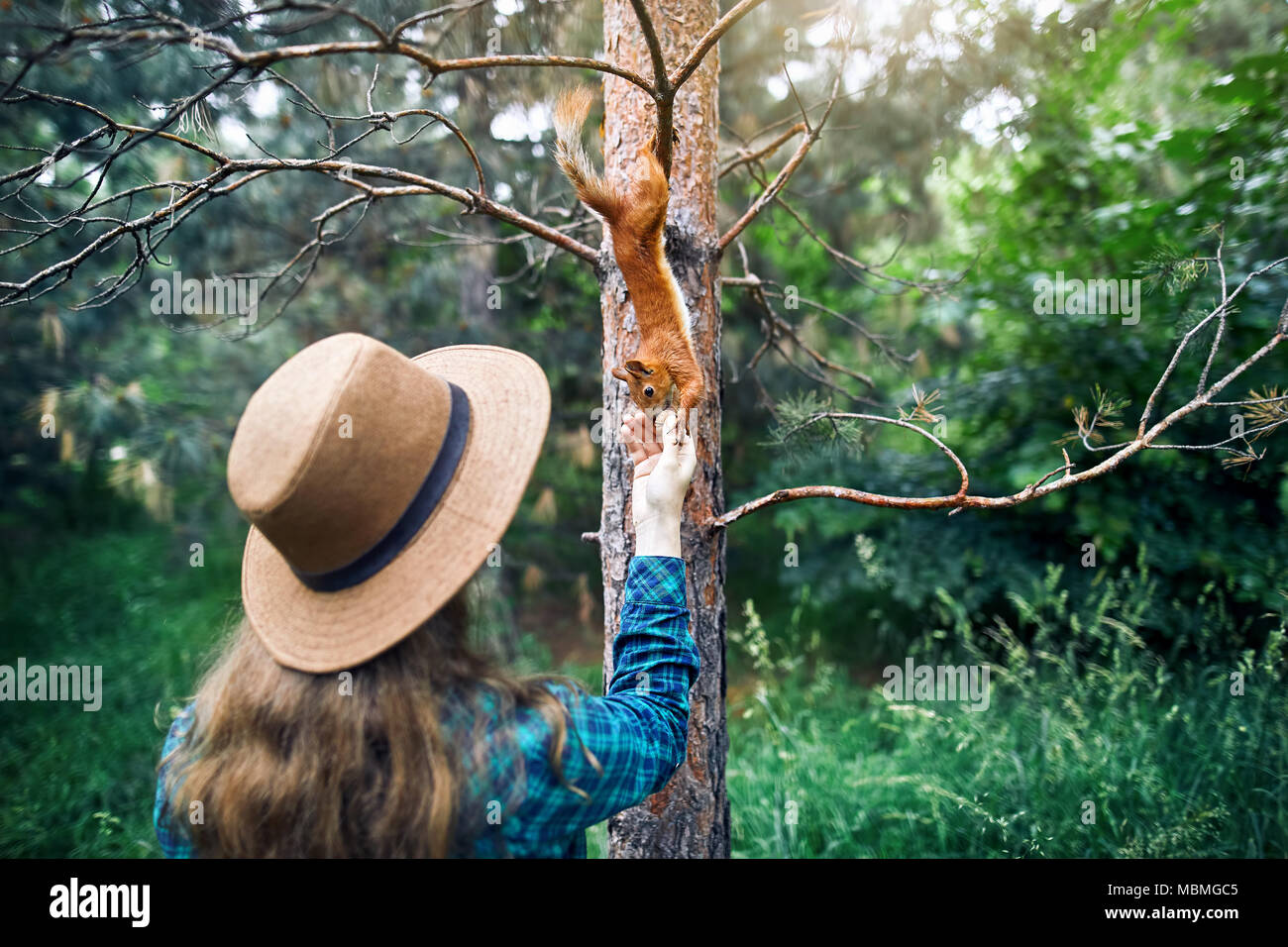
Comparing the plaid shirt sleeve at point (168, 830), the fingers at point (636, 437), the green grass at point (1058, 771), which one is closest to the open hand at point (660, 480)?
the fingers at point (636, 437)

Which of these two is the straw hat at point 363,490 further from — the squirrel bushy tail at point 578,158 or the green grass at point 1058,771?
the green grass at point 1058,771

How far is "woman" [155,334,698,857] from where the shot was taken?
3.06 ft

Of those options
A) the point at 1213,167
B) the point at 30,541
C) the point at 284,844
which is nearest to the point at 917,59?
the point at 1213,167

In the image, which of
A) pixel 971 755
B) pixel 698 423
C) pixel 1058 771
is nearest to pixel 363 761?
pixel 698 423

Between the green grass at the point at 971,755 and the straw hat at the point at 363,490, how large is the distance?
1.67 feet

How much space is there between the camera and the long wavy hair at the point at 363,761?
3.04 ft

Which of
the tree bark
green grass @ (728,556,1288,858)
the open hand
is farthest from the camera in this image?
green grass @ (728,556,1288,858)

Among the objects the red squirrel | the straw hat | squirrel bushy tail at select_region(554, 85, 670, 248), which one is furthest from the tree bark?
the straw hat

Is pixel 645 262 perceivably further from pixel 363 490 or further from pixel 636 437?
pixel 363 490

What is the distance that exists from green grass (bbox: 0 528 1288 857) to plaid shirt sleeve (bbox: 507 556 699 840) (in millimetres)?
805

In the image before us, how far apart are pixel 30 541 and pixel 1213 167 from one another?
28.2 feet

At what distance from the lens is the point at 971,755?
3.01m

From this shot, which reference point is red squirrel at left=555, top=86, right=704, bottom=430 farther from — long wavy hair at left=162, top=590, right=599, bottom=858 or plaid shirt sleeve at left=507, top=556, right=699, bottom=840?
long wavy hair at left=162, top=590, right=599, bottom=858
